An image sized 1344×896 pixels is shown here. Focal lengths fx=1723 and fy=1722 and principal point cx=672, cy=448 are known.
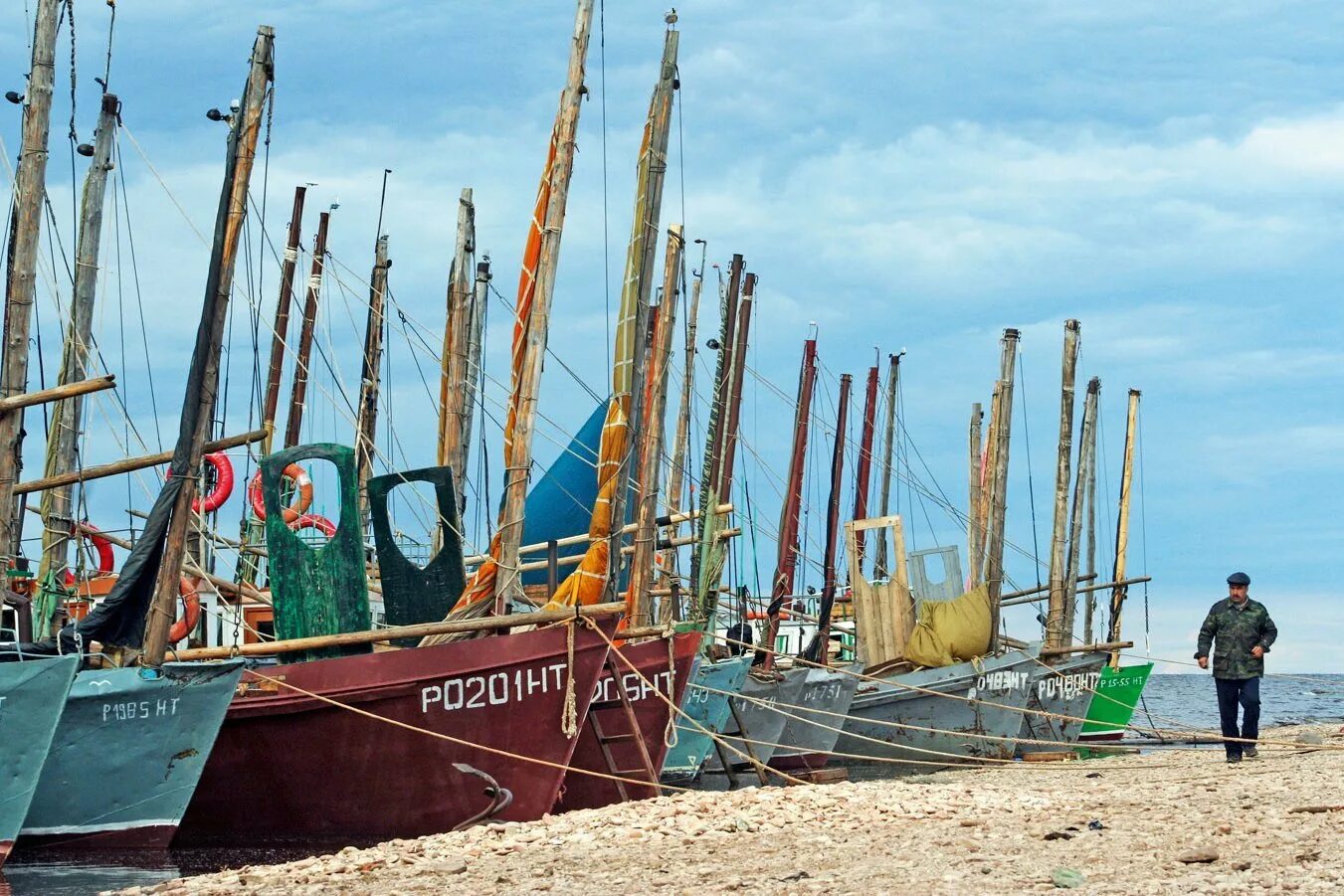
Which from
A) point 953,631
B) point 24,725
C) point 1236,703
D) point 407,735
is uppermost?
point 953,631

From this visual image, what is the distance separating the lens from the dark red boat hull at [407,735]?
54.4 feet

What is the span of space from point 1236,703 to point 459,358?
1175 cm

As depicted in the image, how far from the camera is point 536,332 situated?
18.8m

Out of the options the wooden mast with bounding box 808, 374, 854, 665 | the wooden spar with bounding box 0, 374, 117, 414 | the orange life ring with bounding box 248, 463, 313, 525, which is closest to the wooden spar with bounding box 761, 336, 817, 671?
the wooden mast with bounding box 808, 374, 854, 665

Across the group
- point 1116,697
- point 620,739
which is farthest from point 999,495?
point 620,739

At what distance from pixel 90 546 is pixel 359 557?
25.6ft

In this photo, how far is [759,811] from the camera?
47.5 ft

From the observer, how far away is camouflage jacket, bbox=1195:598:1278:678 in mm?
19047

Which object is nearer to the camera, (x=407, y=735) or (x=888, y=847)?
(x=888, y=847)

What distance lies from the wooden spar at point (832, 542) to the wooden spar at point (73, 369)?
11809mm

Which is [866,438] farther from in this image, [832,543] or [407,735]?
[407,735]

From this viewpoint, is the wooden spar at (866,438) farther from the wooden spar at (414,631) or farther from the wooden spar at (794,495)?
the wooden spar at (414,631)

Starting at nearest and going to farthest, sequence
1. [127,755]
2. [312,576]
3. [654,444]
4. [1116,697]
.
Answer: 1. [127,755]
2. [312,576]
3. [654,444]
4. [1116,697]

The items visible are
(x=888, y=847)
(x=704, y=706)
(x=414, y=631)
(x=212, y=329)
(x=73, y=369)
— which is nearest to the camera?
(x=888, y=847)
